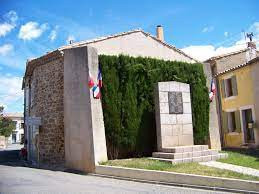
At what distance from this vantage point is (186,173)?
1029cm

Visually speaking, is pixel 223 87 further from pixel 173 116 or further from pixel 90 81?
pixel 90 81

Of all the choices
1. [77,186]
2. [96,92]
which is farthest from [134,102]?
[77,186]

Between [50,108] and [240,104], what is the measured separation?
13.0 metres

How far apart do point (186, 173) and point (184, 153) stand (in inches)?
95.4

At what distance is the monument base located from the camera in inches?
489

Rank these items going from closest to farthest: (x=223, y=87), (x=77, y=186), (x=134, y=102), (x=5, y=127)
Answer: (x=77, y=186), (x=134, y=102), (x=223, y=87), (x=5, y=127)

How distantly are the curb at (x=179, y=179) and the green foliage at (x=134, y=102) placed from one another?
87.9 inches

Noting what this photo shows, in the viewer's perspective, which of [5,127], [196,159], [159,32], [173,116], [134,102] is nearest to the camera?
[196,159]

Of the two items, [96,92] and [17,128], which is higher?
[17,128]

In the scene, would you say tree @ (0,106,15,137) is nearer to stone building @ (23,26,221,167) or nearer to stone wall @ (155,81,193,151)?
stone building @ (23,26,221,167)

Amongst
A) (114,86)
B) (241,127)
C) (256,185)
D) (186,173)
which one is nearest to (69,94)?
(114,86)

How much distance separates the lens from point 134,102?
14.8 m

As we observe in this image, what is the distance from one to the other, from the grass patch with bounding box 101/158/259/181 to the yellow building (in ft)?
36.3

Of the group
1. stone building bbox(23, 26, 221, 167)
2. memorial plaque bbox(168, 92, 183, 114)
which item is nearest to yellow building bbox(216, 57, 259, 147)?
stone building bbox(23, 26, 221, 167)
